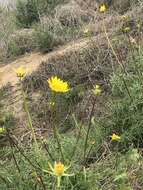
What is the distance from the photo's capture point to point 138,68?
5.09m

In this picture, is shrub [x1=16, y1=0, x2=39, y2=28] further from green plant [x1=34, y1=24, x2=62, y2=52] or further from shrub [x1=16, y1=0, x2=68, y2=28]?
green plant [x1=34, y1=24, x2=62, y2=52]

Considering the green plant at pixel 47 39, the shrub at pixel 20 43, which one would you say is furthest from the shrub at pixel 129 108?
the shrub at pixel 20 43

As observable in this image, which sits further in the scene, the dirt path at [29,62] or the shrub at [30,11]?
the shrub at [30,11]

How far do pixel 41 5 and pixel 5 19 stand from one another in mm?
1044

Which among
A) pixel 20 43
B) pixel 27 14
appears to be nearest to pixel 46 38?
pixel 20 43

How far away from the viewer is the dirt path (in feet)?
24.8

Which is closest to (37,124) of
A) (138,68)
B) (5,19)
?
(138,68)

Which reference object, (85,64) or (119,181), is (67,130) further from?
(119,181)

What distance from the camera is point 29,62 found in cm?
816

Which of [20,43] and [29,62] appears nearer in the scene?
[29,62]

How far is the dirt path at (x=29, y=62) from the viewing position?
757 centimetres

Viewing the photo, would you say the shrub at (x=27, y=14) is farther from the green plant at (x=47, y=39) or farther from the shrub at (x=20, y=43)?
the green plant at (x=47, y=39)

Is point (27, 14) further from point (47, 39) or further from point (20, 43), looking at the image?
point (47, 39)

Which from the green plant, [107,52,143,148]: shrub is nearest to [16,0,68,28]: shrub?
A: the green plant
